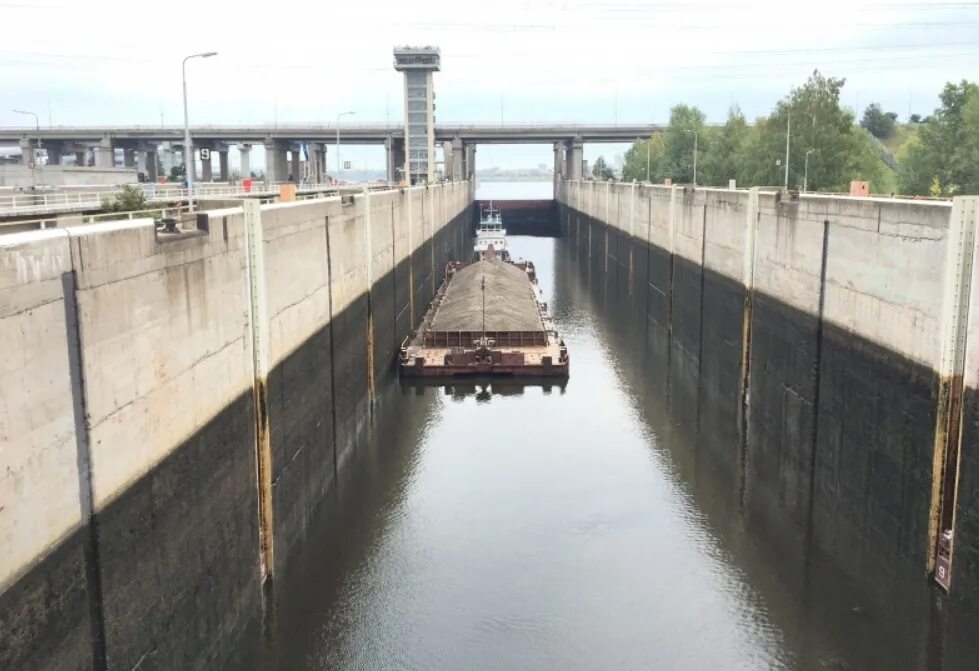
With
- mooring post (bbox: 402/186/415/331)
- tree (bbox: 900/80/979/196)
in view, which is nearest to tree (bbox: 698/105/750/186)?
tree (bbox: 900/80/979/196)

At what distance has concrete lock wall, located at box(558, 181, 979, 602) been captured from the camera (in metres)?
17.2

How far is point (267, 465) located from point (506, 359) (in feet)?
63.2

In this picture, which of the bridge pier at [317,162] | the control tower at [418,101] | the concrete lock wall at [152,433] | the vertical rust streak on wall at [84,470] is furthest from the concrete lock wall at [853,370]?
the bridge pier at [317,162]

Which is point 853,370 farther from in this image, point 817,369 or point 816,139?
point 816,139

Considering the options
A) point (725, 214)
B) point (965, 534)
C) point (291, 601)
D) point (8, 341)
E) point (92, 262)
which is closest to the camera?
point (8, 341)

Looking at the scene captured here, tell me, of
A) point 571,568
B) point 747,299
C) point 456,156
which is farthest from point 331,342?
point 456,156

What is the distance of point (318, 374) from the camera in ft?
83.0

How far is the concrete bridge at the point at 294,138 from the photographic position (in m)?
118

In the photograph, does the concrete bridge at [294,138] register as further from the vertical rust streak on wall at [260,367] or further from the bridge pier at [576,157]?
the vertical rust streak on wall at [260,367]

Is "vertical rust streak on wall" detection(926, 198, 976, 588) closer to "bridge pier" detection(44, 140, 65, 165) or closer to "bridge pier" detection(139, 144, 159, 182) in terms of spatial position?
"bridge pier" detection(139, 144, 159, 182)

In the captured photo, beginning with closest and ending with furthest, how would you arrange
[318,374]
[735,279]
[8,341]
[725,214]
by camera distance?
[8,341] → [318,374] → [735,279] → [725,214]

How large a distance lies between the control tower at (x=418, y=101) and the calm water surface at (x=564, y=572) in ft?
274

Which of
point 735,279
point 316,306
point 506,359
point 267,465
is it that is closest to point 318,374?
point 316,306

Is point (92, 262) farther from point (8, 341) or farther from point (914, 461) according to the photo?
point (914, 461)
